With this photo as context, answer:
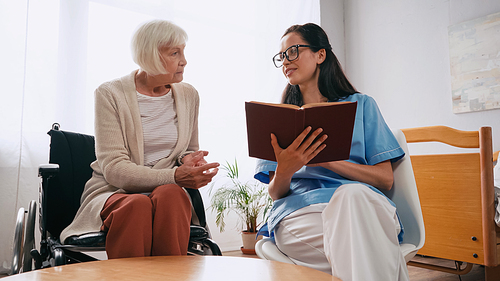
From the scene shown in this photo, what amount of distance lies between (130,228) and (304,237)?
0.52m

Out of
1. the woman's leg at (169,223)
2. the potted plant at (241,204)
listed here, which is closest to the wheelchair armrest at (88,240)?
the woman's leg at (169,223)

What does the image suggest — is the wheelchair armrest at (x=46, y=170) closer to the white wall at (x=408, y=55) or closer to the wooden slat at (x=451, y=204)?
the wooden slat at (x=451, y=204)

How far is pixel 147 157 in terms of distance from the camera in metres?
1.42

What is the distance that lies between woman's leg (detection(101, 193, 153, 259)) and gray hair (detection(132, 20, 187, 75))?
0.53 meters

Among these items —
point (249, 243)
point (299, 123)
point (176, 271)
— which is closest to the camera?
point (176, 271)

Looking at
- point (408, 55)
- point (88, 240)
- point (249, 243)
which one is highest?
point (408, 55)

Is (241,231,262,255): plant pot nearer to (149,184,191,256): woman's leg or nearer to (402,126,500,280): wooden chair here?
(402,126,500,280): wooden chair

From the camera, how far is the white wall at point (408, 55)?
9.98 feet

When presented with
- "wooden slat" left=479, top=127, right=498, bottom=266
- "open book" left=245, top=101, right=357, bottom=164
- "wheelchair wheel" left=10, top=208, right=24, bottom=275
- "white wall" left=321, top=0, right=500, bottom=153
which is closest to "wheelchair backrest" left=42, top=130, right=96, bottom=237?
"wheelchair wheel" left=10, top=208, right=24, bottom=275

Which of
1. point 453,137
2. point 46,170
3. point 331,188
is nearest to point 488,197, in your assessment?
point 453,137

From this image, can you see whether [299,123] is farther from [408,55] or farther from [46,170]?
[408,55]

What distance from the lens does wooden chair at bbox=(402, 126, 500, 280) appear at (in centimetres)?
175

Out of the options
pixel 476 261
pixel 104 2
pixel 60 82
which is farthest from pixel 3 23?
pixel 476 261

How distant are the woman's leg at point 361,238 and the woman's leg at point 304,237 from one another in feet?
0.36
